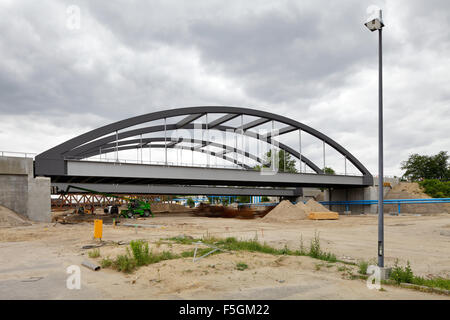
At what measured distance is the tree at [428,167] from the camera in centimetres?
9106

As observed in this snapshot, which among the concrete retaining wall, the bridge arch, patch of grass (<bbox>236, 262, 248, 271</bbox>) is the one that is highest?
the bridge arch

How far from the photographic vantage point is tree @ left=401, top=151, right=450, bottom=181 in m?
91.1

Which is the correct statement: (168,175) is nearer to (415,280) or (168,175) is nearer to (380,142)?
(380,142)

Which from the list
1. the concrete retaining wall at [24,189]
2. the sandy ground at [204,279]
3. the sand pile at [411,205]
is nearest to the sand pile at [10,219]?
the concrete retaining wall at [24,189]

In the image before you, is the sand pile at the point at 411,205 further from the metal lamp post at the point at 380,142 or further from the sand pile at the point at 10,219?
the sand pile at the point at 10,219

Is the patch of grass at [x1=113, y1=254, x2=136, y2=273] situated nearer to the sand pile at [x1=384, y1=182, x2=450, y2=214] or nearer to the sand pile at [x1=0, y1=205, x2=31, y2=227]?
the sand pile at [x1=0, y1=205, x2=31, y2=227]

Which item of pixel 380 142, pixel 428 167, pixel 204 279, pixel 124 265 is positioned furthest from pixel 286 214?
pixel 428 167

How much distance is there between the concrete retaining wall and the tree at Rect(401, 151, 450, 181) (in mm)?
92745

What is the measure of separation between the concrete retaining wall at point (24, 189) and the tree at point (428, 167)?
304ft

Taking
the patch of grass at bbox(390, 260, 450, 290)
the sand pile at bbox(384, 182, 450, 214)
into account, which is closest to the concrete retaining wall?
the patch of grass at bbox(390, 260, 450, 290)

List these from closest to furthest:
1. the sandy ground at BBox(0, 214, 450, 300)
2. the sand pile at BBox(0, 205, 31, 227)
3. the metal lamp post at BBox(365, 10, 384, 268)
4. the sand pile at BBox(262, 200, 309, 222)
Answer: the sandy ground at BBox(0, 214, 450, 300), the metal lamp post at BBox(365, 10, 384, 268), the sand pile at BBox(0, 205, 31, 227), the sand pile at BBox(262, 200, 309, 222)

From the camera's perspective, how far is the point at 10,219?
26.7m
